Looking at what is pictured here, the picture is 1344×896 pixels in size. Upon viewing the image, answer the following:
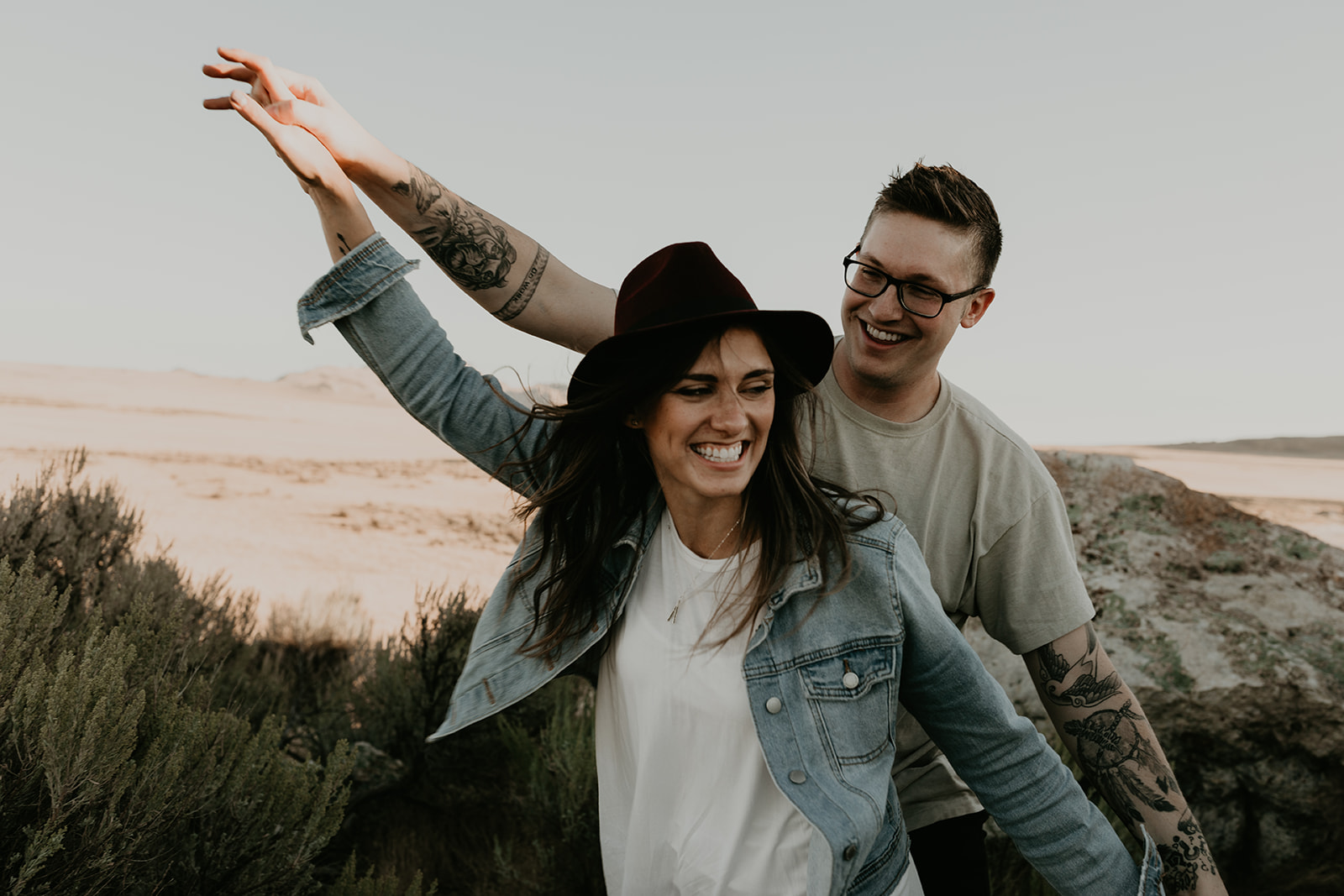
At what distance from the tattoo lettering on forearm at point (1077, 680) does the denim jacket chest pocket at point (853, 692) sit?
70 cm

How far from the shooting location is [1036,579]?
2365 mm

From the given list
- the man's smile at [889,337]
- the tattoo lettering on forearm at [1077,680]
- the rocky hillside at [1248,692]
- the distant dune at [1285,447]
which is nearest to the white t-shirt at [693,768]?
the tattoo lettering on forearm at [1077,680]

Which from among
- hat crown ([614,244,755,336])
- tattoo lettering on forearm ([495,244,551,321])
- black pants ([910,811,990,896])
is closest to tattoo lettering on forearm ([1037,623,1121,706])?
black pants ([910,811,990,896])

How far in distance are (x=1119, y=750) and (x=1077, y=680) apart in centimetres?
19

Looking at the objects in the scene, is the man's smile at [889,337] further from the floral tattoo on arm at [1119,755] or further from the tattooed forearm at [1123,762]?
the tattooed forearm at [1123,762]

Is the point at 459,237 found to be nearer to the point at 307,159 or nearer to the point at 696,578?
the point at 307,159

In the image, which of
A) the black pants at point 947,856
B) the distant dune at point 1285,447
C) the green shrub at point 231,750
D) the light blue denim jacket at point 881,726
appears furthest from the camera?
the distant dune at point 1285,447

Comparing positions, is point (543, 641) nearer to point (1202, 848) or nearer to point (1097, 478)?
point (1202, 848)

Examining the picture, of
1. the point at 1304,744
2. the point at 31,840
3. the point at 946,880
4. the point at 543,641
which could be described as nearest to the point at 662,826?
the point at 543,641

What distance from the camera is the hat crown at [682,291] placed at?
1.91 metres

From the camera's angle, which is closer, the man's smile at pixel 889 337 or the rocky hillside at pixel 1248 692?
the man's smile at pixel 889 337

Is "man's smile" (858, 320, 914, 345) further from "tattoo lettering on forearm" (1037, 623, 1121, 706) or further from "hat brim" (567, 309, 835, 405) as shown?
"tattoo lettering on forearm" (1037, 623, 1121, 706)

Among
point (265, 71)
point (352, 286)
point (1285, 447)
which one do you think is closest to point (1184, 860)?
point (352, 286)

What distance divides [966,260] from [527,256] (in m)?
1.27
